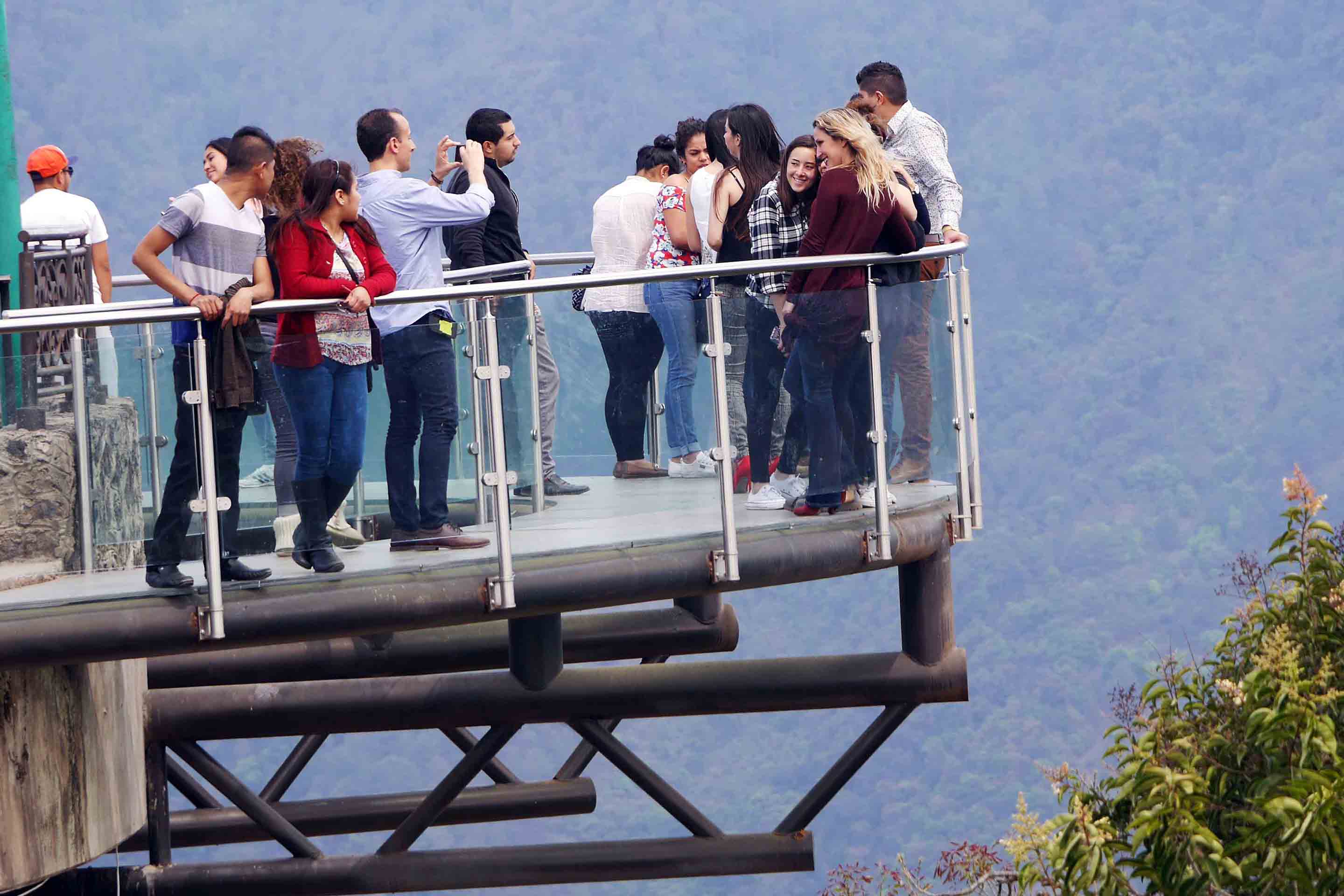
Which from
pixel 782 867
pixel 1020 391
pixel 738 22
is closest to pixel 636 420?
pixel 782 867

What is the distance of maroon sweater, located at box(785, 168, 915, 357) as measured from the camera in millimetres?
7609

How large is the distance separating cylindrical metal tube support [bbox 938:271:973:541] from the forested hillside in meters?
66.4

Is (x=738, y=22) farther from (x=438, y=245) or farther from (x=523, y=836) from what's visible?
(x=438, y=245)

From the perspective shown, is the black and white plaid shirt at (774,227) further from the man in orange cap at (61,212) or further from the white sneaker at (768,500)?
the man in orange cap at (61,212)

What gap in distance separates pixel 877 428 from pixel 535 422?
4.57ft

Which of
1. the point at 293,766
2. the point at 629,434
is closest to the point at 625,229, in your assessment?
the point at 629,434

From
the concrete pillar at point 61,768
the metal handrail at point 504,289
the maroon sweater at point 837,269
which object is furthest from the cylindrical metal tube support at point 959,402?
the concrete pillar at point 61,768

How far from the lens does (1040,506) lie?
91.4m

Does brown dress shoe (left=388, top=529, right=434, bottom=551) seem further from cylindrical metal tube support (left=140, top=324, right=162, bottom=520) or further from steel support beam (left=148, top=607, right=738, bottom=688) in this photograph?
steel support beam (left=148, top=607, right=738, bottom=688)

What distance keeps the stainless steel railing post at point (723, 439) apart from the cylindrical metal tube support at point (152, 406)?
6.71ft

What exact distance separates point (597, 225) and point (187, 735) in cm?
306

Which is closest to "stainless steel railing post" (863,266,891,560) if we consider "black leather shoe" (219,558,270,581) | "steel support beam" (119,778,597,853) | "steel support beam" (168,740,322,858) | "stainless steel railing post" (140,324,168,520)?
"black leather shoe" (219,558,270,581)

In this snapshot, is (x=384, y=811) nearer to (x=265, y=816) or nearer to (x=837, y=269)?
(x=265, y=816)

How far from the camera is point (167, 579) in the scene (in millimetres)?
6668
